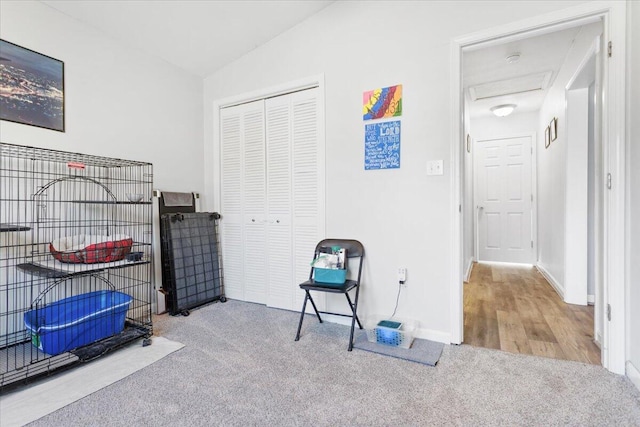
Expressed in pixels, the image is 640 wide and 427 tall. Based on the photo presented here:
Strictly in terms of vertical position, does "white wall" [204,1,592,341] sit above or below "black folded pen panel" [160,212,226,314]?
above

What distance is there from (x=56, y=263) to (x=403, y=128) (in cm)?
254

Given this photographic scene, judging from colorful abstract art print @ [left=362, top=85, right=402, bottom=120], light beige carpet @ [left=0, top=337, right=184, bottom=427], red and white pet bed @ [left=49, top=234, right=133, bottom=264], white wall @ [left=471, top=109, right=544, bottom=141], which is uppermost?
white wall @ [left=471, top=109, right=544, bottom=141]

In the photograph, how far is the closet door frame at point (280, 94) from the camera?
2.77 m

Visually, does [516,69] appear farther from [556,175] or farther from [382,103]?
[382,103]

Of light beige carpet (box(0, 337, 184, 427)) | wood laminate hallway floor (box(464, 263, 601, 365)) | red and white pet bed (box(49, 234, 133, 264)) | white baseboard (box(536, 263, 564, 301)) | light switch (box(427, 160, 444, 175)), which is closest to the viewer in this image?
light beige carpet (box(0, 337, 184, 427))

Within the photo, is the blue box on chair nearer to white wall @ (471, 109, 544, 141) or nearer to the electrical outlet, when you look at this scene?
the electrical outlet

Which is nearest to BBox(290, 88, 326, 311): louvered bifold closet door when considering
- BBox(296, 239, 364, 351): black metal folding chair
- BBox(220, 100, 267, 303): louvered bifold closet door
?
BBox(296, 239, 364, 351): black metal folding chair

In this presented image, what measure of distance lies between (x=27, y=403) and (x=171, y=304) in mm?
1331

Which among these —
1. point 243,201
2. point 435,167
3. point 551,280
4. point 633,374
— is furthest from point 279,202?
point 551,280

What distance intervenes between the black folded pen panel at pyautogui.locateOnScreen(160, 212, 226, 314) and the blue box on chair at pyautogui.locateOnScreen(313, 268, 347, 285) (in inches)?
54.3

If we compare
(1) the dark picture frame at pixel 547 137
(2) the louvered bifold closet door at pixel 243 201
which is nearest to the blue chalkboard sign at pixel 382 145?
(2) the louvered bifold closet door at pixel 243 201

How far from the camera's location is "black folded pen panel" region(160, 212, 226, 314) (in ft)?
9.64

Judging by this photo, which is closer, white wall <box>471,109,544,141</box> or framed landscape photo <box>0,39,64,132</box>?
framed landscape photo <box>0,39,64,132</box>

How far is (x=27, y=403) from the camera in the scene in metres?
1.60
